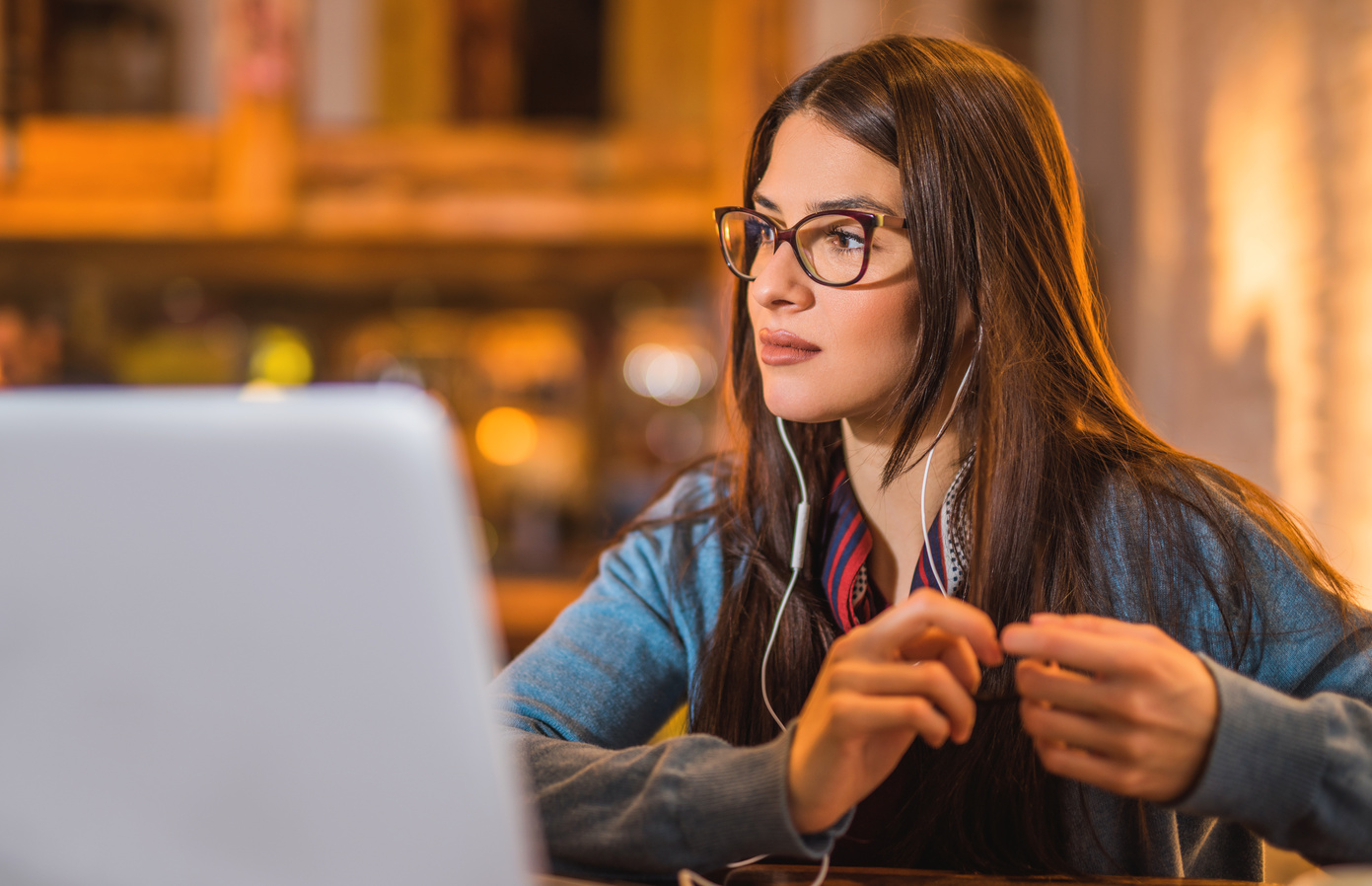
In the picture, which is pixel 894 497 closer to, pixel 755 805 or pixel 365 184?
pixel 755 805

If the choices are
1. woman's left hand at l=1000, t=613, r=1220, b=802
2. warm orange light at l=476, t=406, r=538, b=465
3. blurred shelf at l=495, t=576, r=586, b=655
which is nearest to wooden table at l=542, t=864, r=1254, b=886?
woman's left hand at l=1000, t=613, r=1220, b=802

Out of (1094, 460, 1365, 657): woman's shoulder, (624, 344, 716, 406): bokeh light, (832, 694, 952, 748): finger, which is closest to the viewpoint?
(832, 694, 952, 748): finger

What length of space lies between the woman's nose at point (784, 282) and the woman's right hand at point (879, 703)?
367mm

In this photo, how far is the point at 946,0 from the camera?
9.36ft

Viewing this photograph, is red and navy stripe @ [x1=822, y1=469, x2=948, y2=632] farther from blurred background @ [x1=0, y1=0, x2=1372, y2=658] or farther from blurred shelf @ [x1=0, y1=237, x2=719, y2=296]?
blurred shelf @ [x1=0, y1=237, x2=719, y2=296]

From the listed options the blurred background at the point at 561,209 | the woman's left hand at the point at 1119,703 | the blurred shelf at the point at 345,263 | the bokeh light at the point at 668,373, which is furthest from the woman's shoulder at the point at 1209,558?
the bokeh light at the point at 668,373

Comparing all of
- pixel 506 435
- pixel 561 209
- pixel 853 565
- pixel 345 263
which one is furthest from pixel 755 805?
pixel 506 435

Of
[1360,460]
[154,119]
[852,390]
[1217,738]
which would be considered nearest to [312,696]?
[1217,738]

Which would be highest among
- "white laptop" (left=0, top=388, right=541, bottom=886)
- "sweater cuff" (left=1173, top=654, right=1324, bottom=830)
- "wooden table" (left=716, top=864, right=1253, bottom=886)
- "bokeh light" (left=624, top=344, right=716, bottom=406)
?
Result: "white laptop" (left=0, top=388, right=541, bottom=886)

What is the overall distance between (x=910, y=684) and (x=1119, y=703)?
125mm

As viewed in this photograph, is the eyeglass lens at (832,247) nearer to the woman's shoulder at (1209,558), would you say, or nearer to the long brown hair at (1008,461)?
the long brown hair at (1008,461)

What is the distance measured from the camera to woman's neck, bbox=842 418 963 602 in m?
0.94

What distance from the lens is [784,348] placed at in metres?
0.89

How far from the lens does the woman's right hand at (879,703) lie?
557 mm
